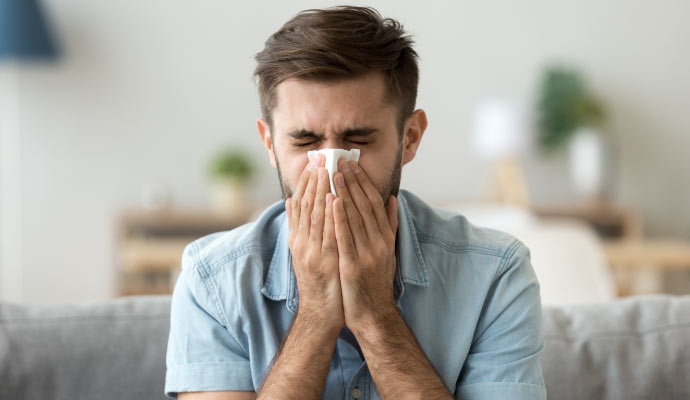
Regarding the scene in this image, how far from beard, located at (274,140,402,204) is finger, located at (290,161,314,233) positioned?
26 mm

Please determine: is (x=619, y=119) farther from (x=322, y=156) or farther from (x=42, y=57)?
(x=322, y=156)

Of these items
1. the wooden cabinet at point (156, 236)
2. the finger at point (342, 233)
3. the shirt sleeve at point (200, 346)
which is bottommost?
the wooden cabinet at point (156, 236)

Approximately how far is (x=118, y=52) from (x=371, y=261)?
350cm

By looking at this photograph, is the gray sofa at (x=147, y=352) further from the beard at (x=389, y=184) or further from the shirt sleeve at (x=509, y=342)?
the beard at (x=389, y=184)

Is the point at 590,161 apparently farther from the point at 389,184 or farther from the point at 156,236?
the point at 389,184

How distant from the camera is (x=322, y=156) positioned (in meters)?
1.30

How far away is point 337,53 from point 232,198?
310cm

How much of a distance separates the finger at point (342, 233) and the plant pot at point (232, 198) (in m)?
3.01

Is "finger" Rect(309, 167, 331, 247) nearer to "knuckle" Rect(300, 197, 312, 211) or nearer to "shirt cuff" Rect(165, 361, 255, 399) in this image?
"knuckle" Rect(300, 197, 312, 211)

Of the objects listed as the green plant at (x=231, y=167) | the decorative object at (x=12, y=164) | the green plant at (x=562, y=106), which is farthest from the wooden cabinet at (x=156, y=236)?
the green plant at (x=562, y=106)

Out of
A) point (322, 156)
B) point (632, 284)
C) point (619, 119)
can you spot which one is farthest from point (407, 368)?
point (619, 119)

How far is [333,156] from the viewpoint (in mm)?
1288

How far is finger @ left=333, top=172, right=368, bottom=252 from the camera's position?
4.26 ft

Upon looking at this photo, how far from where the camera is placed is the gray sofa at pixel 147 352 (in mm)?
1406
